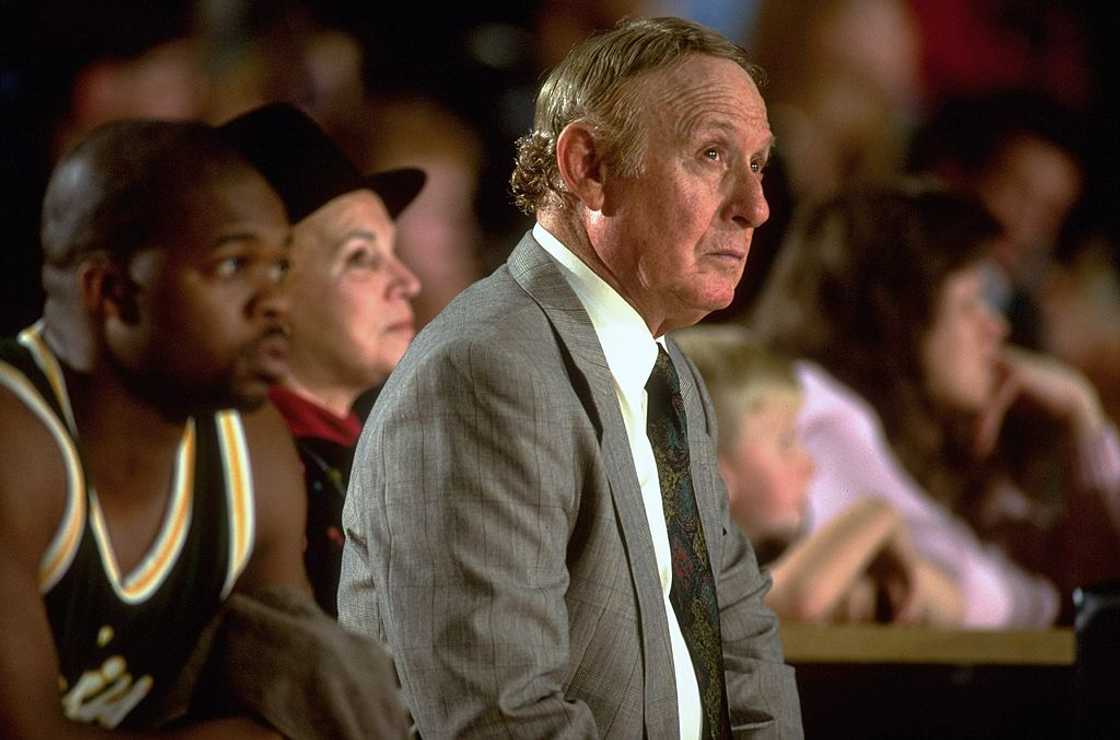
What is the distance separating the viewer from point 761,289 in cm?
330

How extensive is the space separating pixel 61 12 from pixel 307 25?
43 centimetres

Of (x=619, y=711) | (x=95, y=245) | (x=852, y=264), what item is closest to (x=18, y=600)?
(x=95, y=245)

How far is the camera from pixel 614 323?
1786 mm

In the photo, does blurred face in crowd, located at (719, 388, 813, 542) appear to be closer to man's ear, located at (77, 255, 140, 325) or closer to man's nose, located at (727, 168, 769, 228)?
man's nose, located at (727, 168, 769, 228)

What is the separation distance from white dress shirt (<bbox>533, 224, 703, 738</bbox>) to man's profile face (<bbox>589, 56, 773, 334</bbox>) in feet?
0.11

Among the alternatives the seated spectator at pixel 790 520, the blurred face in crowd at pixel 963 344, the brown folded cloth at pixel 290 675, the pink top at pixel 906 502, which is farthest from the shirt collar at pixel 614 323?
the blurred face in crowd at pixel 963 344

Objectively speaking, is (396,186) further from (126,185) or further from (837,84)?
(837,84)

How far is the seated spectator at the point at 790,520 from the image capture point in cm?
313

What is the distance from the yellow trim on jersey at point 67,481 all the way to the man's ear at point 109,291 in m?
0.15


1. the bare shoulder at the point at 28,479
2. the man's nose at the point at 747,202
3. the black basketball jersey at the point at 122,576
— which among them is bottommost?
the black basketball jersey at the point at 122,576

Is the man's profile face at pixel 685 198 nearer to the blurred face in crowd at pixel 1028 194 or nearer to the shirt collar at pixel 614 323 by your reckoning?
the shirt collar at pixel 614 323

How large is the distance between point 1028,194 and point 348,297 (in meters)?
1.99

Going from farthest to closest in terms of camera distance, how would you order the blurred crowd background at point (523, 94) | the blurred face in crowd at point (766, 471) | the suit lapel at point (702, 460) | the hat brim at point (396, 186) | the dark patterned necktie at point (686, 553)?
the blurred face in crowd at point (766, 471) < the hat brim at point (396, 186) < the blurred crowd background at point (523, 94) < the suit lapel at point (702, 460) < the dark patterned necktie at point (686, 553)

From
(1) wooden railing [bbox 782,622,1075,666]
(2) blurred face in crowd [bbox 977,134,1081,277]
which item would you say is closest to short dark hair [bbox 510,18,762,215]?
(1) wooden railing [bbox 782,622,1075,666]
